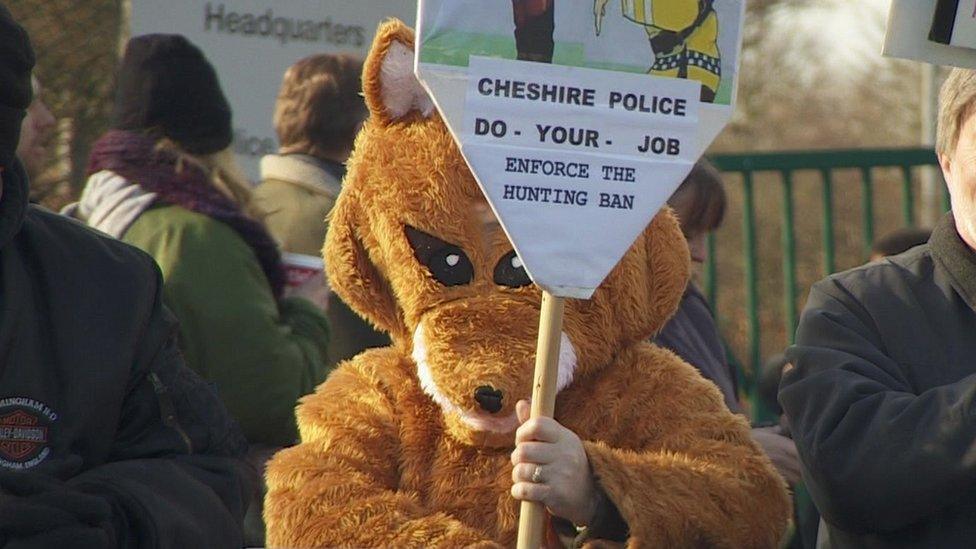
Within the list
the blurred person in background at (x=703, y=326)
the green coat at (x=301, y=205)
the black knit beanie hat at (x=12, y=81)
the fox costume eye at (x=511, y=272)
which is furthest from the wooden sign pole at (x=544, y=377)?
the green coat at (x=301, y=205)

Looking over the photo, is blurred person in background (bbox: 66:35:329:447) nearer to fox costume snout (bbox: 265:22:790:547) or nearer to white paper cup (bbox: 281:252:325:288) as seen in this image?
white paper cup (bbox: 281:252:325:288)

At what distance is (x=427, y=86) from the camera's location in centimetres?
285

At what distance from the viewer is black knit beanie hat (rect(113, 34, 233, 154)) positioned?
4543mm

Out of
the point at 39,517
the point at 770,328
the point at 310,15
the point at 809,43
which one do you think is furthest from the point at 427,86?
the point at 809,43

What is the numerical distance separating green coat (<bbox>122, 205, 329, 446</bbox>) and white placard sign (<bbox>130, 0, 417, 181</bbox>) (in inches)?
53.3

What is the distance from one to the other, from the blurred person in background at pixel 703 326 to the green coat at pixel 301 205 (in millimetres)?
934

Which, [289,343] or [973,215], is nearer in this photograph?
[973,215]

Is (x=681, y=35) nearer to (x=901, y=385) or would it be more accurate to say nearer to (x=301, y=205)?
(x=901, y=385)

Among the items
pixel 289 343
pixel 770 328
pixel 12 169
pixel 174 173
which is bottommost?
pixel 770 328

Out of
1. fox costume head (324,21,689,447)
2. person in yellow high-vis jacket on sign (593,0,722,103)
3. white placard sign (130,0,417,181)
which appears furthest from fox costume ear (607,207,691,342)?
white placard sign (130,0,417,181)

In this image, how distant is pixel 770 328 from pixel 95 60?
3.35m

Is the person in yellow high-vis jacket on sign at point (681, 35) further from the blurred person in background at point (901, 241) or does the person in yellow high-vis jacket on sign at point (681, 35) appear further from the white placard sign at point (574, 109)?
the blurred person in background at point (901, 241)

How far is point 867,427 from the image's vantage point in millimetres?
3068

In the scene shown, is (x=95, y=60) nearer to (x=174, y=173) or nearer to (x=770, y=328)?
(x=174, y=173)
